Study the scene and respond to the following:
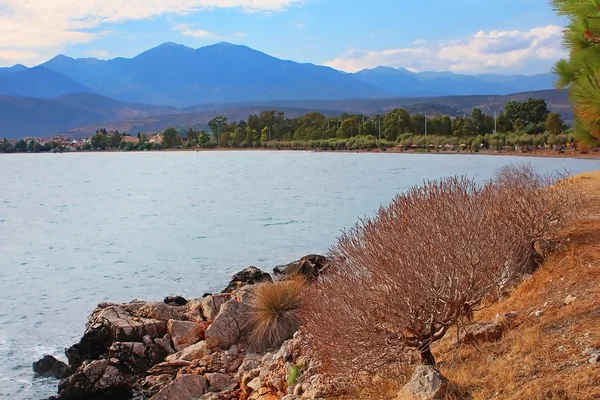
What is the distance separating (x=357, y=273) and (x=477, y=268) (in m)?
1.17

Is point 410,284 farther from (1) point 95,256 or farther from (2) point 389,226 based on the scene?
(1) point 95,256

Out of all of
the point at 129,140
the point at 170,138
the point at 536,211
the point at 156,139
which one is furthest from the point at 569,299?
the point at 129,140

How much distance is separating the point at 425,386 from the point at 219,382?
4.96 m

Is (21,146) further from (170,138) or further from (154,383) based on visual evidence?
(154,383)

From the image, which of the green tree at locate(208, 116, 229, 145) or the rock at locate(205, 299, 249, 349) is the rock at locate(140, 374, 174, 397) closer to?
the rock at locate(205, 299, 249, 349)

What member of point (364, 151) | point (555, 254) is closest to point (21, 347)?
point (555, 254)

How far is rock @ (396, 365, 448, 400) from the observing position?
5266mm


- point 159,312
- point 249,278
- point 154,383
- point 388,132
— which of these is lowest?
point 154,383

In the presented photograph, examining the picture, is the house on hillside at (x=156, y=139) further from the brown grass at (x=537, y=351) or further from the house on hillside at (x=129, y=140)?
the brown grass at (x=537, y=351)

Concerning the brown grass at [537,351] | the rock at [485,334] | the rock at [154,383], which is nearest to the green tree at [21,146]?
the rock at [154,383]

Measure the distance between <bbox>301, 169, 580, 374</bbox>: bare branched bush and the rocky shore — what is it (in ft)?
5.69

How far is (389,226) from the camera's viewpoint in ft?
21.5

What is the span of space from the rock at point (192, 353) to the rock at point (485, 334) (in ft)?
17.8

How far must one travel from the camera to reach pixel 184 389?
370 inches
